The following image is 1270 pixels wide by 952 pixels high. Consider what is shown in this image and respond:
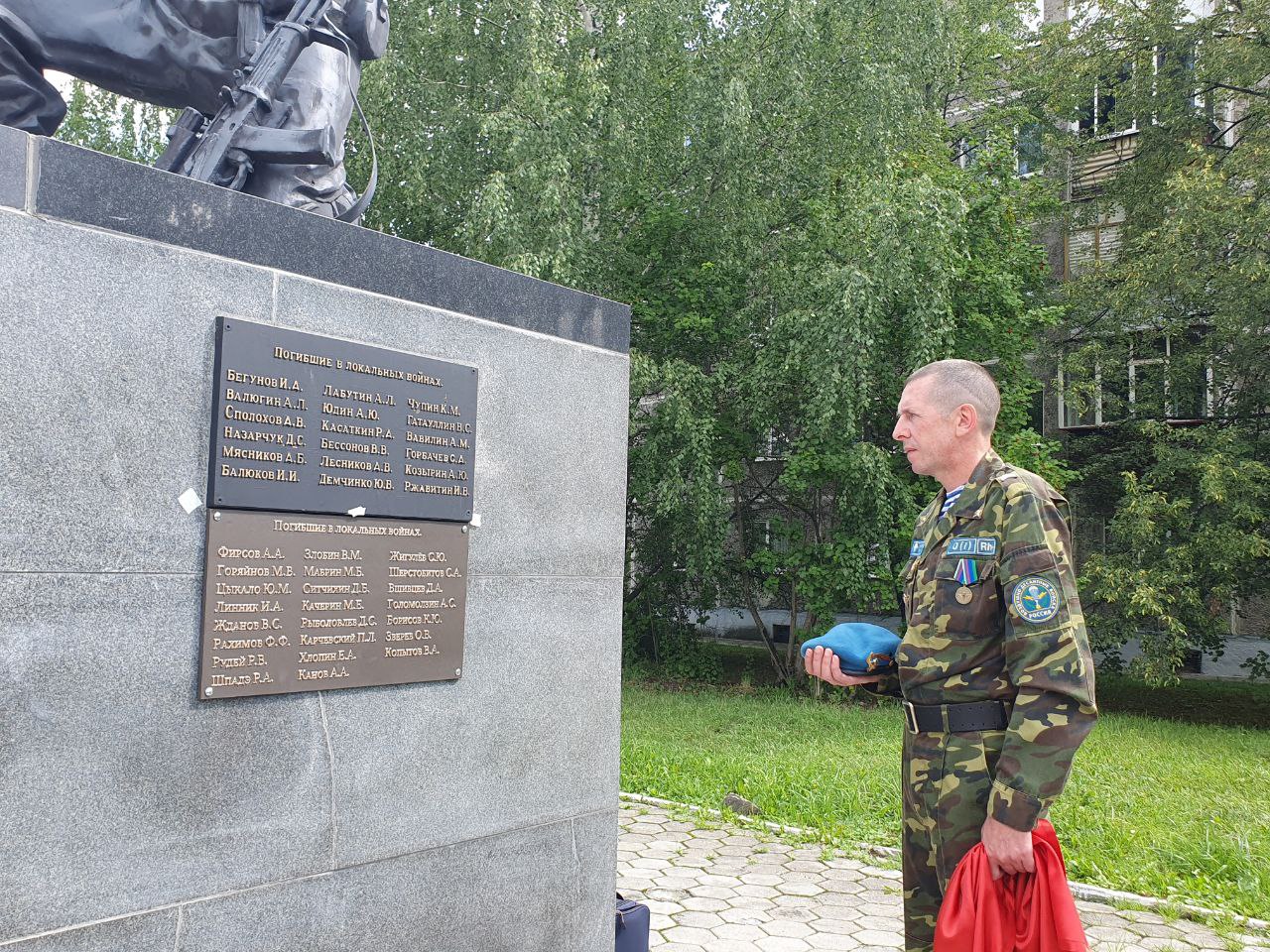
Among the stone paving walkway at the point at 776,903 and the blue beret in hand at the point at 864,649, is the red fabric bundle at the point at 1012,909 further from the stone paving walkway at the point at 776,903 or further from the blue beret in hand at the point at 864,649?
the stone paving walkway at the point at 776,903

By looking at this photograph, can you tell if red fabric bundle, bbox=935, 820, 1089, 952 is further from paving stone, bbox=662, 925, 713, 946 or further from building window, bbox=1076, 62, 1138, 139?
building window, bbox=1076, 62, 1138, 139

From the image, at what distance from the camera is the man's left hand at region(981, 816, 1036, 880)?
2.65 metres

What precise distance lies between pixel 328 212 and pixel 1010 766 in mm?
2849

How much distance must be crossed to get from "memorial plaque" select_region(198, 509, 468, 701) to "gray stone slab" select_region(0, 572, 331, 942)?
0.08 metres

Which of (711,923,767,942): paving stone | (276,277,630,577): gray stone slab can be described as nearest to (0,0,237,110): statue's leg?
(276,277,630,577): gray stone slab

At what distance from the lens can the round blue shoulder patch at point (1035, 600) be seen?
273 cm

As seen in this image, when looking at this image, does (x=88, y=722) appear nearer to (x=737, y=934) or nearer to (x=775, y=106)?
(x=737, y=934)

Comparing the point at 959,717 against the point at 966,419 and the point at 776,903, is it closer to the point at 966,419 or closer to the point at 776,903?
the point at 966,419

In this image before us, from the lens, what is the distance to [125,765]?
264cm

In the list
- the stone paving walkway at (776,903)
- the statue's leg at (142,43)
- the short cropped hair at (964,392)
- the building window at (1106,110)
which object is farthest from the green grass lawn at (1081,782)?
the building window at (1106,110)

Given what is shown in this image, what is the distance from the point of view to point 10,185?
2.53 m

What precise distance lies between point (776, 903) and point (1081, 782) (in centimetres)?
376

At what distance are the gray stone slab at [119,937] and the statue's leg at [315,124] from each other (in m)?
2.25

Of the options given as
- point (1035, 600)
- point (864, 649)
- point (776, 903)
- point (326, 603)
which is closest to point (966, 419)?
point (1035, 600)
